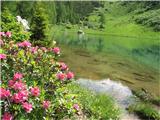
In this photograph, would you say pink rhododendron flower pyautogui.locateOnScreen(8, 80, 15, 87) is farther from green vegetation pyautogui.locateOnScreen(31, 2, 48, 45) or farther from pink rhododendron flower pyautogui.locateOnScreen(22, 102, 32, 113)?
green vegetation pyautogui.locateOnScreen(31, 2, 48, 45)

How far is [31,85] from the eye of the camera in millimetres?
10969

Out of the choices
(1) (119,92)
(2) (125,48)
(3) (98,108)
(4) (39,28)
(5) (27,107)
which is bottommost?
(2) (125,48)

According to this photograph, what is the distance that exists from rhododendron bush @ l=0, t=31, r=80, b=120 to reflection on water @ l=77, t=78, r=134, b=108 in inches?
618

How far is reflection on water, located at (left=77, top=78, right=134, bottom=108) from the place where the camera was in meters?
28.9

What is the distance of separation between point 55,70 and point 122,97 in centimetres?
1808

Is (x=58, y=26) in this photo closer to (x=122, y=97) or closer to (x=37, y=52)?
(x=122, y=97)

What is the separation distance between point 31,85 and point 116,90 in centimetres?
2280

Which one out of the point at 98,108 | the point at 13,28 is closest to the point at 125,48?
the point at 13,28

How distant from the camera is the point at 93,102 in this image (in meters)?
20.7

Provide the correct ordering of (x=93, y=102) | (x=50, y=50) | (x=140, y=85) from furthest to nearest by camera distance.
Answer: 1. (x=140, y=85)
2. (x=93, y=102)
3. (x=50, y=50)

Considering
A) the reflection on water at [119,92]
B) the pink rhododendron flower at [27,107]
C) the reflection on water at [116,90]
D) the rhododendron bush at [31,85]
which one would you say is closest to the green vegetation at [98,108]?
the reflection on water at [119,92]

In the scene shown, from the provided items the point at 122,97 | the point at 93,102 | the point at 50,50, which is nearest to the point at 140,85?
the point at 122,97

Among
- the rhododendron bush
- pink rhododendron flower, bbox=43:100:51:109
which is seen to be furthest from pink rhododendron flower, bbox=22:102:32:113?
pink rhododendron flower, bbox=43:100:51:109

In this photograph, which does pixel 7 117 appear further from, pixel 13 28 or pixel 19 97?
pixel 13 28
